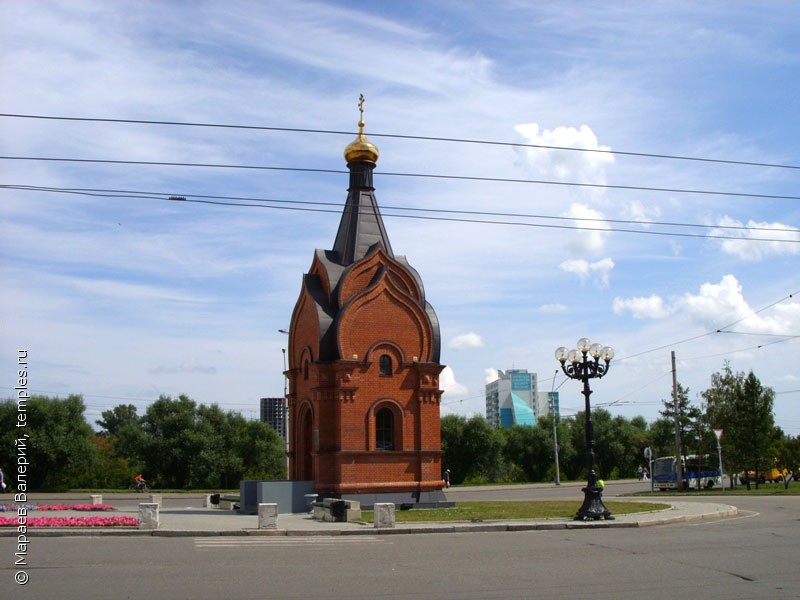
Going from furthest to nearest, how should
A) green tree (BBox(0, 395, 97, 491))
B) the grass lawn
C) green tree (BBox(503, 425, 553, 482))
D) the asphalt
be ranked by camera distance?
1. green tree (BBox(503, 425, 553, 482))
2. green tree (BBox(0, 395, 97, 491))
3. the grass lawn
4. the asphalt

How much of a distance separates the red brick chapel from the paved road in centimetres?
847

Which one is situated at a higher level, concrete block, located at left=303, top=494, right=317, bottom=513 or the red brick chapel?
the red brick chapel

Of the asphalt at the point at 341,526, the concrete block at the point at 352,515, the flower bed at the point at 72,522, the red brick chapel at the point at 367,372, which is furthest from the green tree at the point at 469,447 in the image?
the flower bed at the point at 72,522

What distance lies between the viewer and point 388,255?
2862cm

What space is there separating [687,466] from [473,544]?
32929 mm

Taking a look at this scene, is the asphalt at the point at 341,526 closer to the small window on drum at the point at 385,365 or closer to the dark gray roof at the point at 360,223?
the small window on drum at the point at 385,365

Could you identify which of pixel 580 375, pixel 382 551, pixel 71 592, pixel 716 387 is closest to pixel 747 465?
pixel 716 387

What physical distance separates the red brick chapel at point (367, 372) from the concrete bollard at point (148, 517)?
808cm

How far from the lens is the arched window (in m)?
27.3

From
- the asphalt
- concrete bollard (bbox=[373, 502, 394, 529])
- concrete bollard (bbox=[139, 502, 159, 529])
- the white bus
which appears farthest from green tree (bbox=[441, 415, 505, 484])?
concrete bollard (bbox=[139, 502, 159, 529])

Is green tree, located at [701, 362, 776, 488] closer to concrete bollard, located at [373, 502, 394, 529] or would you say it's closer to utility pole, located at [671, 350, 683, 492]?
utility pole, located at [671, 350, 683, 492]

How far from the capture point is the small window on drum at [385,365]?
90.2 ft

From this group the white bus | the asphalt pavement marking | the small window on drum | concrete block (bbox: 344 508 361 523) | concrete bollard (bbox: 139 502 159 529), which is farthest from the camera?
the white bus

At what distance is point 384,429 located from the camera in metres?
27.5
